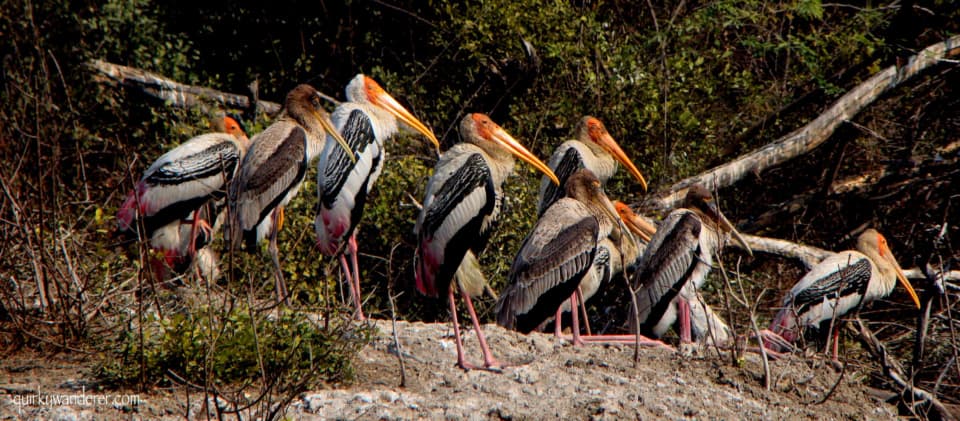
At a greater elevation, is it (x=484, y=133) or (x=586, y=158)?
(x=484, y=133)

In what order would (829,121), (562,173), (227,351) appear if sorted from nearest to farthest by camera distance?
(227,351)
(562,173)
(829,121)

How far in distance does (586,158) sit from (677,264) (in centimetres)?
111

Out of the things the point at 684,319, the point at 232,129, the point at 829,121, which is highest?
the point at 829,121

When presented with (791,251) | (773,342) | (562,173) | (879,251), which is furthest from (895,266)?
(562,173)

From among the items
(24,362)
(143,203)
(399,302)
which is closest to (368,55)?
(399,302)

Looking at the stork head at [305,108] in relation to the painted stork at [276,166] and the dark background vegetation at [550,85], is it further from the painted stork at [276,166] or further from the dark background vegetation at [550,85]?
the dark background vegetation at [550,85]

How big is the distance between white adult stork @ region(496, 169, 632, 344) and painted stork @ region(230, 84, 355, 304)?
1.25m

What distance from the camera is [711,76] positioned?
852cm

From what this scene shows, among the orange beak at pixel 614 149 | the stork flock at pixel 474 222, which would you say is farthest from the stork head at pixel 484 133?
the orange beak at pixel 614 149

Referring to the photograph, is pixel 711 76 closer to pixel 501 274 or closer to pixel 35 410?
pixel 501 274

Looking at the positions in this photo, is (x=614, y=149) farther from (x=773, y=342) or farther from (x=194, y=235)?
(x=194, y=235)

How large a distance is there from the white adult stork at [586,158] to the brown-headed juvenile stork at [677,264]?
546 mm

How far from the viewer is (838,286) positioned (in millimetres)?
6828

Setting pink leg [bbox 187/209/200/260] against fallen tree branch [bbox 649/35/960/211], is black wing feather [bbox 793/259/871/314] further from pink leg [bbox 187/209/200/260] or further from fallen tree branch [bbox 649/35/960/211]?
pink leg [bbox 187/209/200/260]
